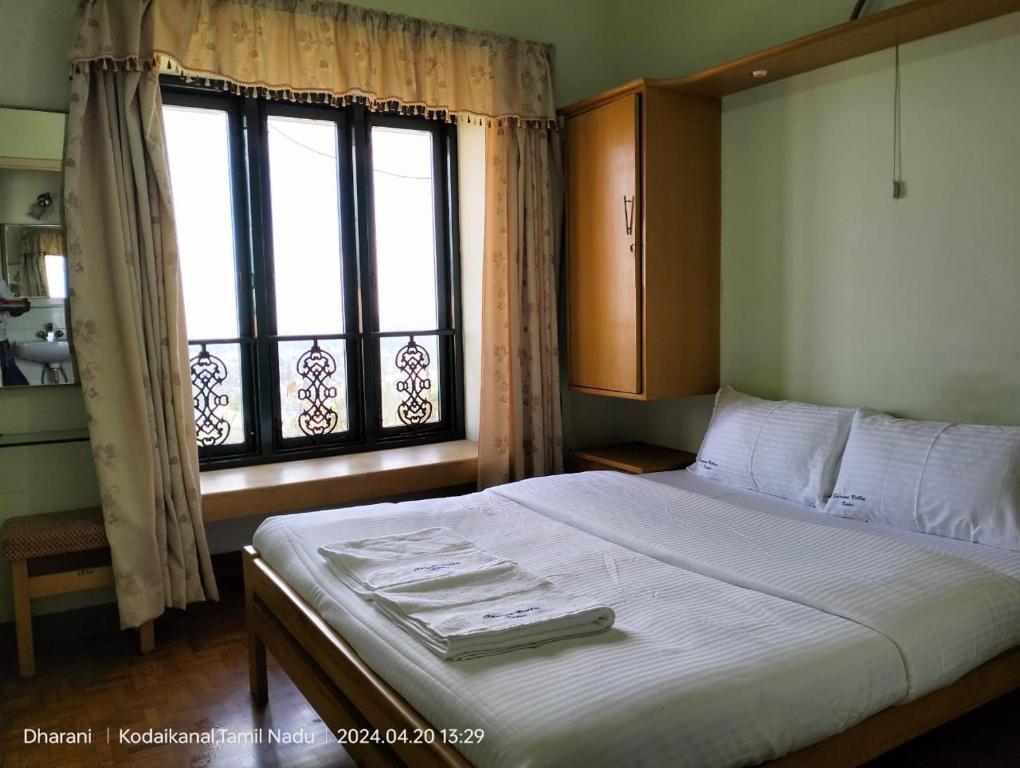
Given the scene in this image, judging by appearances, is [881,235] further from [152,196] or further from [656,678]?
[152,196]

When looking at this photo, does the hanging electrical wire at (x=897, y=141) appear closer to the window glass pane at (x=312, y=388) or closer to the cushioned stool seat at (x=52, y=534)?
the window glass pane at (x=312, y=388)

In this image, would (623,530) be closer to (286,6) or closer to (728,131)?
(728,131)

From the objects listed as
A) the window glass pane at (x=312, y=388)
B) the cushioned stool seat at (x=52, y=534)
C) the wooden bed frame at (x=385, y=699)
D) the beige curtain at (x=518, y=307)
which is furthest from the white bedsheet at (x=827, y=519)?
the cushioned stool seat at (x=52, y=534)

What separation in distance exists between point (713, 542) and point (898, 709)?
0.67 m

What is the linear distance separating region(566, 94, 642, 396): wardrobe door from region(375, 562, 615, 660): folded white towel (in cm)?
168

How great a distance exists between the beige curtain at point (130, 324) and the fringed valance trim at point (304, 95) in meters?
0.04

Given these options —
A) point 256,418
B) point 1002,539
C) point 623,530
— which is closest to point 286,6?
point 256,418

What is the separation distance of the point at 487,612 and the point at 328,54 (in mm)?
2402

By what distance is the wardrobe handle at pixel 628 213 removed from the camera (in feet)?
10.8

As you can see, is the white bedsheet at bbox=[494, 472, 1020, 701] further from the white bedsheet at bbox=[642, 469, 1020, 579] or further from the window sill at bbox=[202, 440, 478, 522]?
the window sill at bbox=[202, 440, 478, 522]

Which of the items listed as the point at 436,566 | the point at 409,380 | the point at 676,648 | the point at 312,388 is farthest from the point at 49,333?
the point at 676,648

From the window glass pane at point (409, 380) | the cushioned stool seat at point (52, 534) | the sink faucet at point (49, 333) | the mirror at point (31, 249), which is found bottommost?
the cushioned stool seat at point (52, 534)

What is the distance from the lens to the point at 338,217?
3693mm

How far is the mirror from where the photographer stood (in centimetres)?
278
